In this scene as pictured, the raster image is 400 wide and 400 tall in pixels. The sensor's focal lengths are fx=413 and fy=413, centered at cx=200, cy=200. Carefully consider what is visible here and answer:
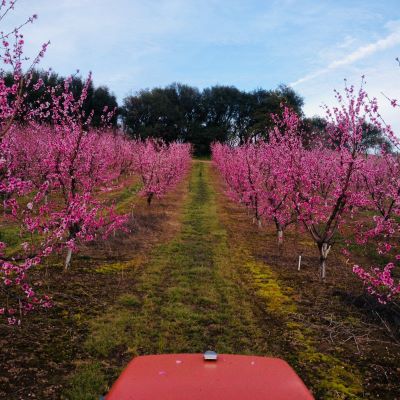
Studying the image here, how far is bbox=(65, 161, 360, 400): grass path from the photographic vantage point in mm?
6770

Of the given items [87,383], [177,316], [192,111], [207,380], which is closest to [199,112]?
[192,111]

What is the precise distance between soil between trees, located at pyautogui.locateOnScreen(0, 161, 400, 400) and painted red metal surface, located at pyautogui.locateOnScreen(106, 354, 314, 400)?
10.4ft

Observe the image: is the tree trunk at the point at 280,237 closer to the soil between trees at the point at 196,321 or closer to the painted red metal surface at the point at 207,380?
the soil between trees at the point at 196,321

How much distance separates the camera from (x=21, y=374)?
21.1 ft

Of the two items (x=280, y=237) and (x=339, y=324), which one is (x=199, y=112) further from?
(x=339, y=324)

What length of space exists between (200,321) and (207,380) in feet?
19.2

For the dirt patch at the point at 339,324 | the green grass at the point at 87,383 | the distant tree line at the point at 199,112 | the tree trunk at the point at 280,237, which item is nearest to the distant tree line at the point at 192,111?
the distant tree line at the point at 199,112

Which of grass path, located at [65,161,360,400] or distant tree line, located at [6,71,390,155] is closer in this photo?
grass path, located at [65,161,360,400]

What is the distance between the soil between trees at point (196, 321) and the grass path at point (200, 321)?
0.08ft

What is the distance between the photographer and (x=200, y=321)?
8.73 metres

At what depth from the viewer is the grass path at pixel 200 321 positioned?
6.77 metres

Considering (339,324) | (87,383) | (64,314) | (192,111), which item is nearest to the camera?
(87,383)

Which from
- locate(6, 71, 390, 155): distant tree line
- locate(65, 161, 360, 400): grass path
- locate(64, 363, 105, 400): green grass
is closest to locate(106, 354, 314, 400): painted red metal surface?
locate(64, 363, 105, 400): green grass

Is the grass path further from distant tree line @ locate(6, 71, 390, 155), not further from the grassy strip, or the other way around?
distant tree line @ locate(6, 71, 390, 155)
